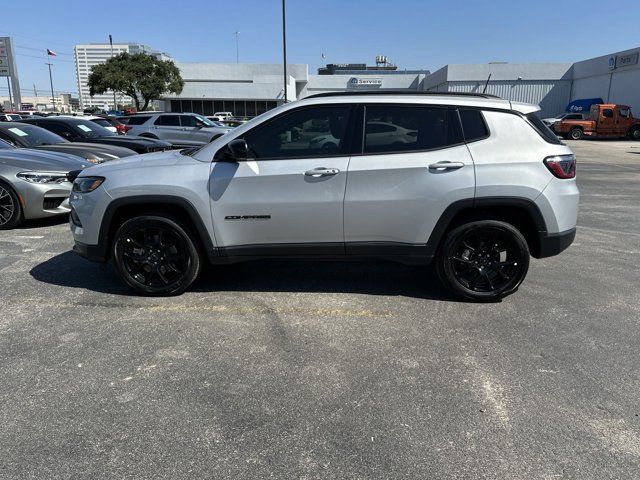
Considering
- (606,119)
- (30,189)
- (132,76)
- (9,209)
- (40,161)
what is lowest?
(9,209)

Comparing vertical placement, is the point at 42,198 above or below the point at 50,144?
below

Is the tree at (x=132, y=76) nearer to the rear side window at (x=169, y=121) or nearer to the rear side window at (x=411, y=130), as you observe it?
the rear side window at (x=169, y=121)

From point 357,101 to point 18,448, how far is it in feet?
11.4

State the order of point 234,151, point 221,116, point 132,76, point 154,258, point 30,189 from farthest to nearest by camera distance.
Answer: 1. point 221,116
2. point 132,76
3. point 30,189
4. point 154,258
5. point 234,151

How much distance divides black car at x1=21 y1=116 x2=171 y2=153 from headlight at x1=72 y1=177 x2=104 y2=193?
22.6ft

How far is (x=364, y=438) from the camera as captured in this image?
2639 millimetres

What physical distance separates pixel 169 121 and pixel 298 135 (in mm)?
15655

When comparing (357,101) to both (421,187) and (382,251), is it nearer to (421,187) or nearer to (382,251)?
(421,187)

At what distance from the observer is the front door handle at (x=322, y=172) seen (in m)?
4.21

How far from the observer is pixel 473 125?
4.29 m

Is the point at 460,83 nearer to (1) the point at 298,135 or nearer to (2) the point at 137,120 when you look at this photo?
(2) the point at 137,120

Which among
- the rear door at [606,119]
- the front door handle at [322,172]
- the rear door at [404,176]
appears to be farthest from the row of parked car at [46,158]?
the rear door at [606,119]

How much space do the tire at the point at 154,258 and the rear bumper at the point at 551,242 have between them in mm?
3065

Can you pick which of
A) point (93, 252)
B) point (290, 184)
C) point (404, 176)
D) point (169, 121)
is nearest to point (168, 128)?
point (169, 121)
